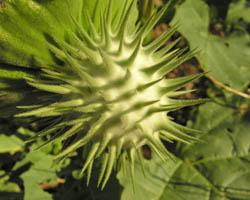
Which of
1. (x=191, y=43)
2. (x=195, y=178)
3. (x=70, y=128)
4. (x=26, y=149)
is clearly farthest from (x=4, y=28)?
(x=195, y=178)

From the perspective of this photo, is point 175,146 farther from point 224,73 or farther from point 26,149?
point 26,149

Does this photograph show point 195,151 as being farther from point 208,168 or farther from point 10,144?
point 10,144

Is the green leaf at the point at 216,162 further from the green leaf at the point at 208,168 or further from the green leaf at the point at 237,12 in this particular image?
the green leaf at the point at 237,12

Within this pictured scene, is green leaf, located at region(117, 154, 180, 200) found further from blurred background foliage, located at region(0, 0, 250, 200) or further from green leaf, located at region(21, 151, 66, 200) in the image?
green leaf, located at region(21, 151, 66, 200)

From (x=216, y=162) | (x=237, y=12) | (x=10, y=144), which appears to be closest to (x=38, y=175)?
(x=10, y=144)

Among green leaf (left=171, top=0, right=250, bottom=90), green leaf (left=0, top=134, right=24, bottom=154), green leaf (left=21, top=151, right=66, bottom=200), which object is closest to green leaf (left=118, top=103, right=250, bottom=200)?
green leaf (left=171, top=0, right=250, bottom=90)

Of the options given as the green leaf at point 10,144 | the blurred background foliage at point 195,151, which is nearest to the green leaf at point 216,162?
the blurred background foliage at point 195,151
